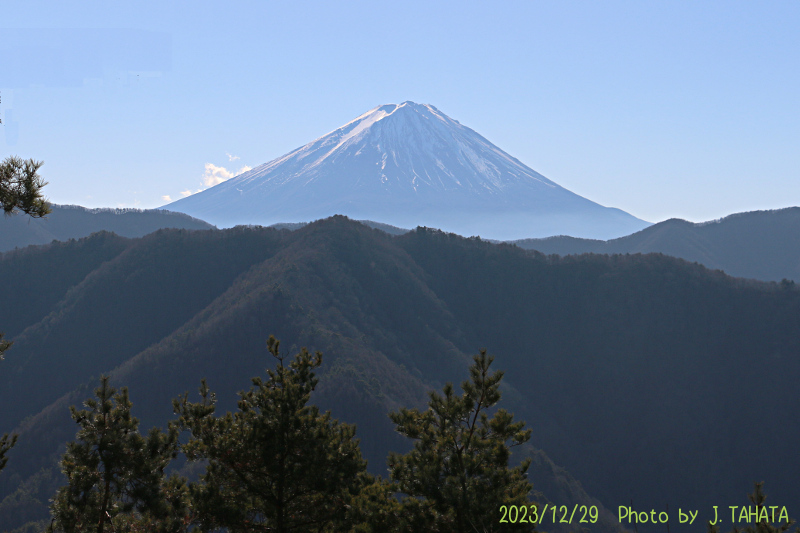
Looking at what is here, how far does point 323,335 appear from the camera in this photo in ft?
367

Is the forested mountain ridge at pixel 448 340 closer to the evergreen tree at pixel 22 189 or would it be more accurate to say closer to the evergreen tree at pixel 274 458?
the evergreen tree at pixel 274 458

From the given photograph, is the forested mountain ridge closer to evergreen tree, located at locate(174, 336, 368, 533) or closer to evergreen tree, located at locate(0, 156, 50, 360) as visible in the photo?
evergreen tree, located at locate(174, 336, 368, 533)

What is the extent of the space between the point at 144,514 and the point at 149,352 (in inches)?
4487

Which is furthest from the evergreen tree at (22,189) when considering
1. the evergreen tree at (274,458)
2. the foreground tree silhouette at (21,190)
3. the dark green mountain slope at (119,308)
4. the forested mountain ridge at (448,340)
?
Answer: the dark green mountain slope at (119,308)

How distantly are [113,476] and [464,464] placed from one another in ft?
23.9

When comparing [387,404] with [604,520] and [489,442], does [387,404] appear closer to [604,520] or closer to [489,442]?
[604,520]

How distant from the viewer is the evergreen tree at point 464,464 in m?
10.8

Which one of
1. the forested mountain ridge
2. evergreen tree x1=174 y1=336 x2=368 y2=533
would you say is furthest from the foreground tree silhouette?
the forested mountain ridge

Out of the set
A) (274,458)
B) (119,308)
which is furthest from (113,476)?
(119,308)

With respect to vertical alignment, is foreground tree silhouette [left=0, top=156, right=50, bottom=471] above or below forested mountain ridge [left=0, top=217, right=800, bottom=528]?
above

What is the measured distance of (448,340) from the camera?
13450 centimetres

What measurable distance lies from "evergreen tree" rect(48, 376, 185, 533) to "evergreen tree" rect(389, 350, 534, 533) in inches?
201

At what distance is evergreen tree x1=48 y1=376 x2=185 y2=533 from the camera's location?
11.8m

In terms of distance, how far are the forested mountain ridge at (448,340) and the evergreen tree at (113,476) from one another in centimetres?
8540
